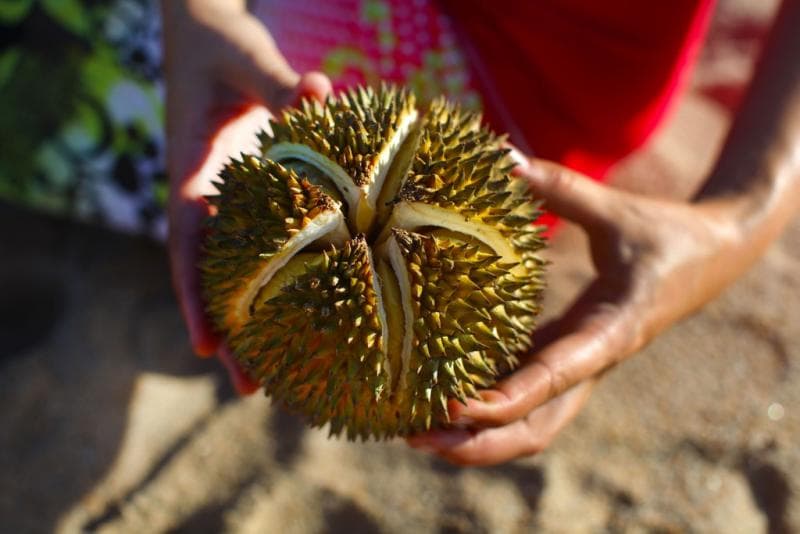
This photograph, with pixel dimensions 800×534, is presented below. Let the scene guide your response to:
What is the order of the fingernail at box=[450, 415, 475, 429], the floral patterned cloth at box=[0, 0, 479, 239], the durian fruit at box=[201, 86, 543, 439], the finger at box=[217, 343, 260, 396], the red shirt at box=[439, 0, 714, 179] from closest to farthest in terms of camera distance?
the durian fruit at box=[201, 86, 543, 439]
the fingernail at box=[450, 415, 475, 429]
the finger at box=[217, 343, 260, 396]
the red shirt at box=[439, 0, 714, 179]
the floral patterned cloth at box=[0, 0, 479, 239]

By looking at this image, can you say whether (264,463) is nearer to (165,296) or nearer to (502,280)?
(165,296)

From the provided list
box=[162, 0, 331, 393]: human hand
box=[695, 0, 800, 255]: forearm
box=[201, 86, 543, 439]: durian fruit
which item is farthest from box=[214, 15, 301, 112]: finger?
box=[695, 0, 800, 255]: forearm

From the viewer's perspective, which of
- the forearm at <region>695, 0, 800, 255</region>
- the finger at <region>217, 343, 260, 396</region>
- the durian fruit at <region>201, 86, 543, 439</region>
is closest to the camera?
the durian fruit at <region>201, 86, 543, 439</region>

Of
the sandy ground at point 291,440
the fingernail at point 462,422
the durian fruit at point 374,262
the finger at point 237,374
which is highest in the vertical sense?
the durian fruit at point 374,262

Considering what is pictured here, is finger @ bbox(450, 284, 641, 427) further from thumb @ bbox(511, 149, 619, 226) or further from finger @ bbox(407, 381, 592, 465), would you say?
thumb @ bbox(511, 149, 619, 226)

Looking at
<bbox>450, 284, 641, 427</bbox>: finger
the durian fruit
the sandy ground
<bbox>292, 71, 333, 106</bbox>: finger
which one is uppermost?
<bbox>292, 71, 333, 106</bbox>: finger

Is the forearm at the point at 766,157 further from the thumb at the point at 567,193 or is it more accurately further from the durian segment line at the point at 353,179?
the durian segment line at the point at 353,179

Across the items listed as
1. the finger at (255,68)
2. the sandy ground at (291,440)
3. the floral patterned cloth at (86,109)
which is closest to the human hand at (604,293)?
the sandy ground at (291,440)

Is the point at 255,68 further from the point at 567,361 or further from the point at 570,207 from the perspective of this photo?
the point at 567,361
